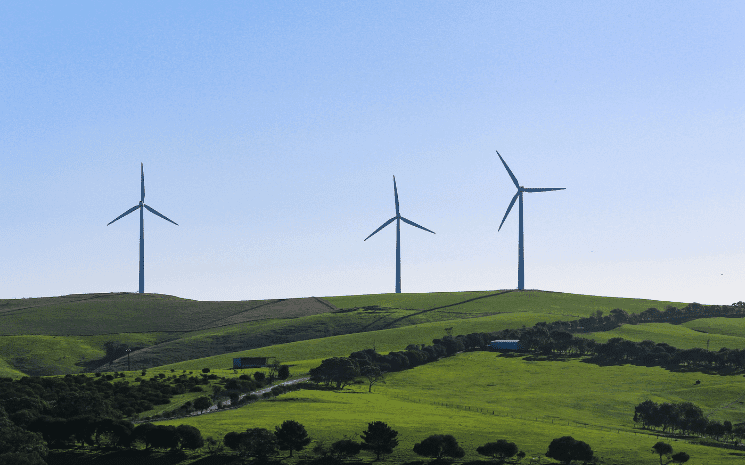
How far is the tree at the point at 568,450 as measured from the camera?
93000mm

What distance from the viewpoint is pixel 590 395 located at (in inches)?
5743

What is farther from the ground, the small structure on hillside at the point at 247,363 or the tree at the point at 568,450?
the small structure on hillside at the point at 247,363

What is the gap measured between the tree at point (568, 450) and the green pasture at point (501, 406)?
2.61 meters

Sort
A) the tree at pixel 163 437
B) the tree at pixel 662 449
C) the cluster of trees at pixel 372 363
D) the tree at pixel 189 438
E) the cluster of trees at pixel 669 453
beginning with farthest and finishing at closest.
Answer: the cluster of trees at pixel 372 363 → the tree at pixel 163 437 → the tree at pixel 189 438 → the tree at pixel 662 449 → the cluster of trees at pixel 669 453

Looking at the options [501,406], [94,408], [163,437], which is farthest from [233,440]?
[501,406]

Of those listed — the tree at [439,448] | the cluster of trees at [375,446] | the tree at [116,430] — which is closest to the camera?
the cluster of trees at [375,446]

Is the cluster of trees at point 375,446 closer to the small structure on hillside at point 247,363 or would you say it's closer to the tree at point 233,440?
the tree at point 233,440

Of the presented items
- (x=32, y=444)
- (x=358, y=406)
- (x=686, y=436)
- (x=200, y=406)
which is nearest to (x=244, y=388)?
(x=200, y=406)

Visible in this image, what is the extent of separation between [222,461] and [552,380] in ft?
292

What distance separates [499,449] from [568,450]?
8.32 meters

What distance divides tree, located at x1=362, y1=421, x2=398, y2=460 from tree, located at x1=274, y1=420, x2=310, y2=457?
7718 mm

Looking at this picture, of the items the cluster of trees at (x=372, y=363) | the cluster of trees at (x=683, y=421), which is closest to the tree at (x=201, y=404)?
the cluster of trees at (x=372, y=363)

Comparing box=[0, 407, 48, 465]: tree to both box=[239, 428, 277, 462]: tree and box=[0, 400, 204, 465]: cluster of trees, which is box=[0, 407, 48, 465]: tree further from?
box=[239, 428, 277, 462]: tree

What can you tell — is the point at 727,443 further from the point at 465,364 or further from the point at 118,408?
the point at 118,408
